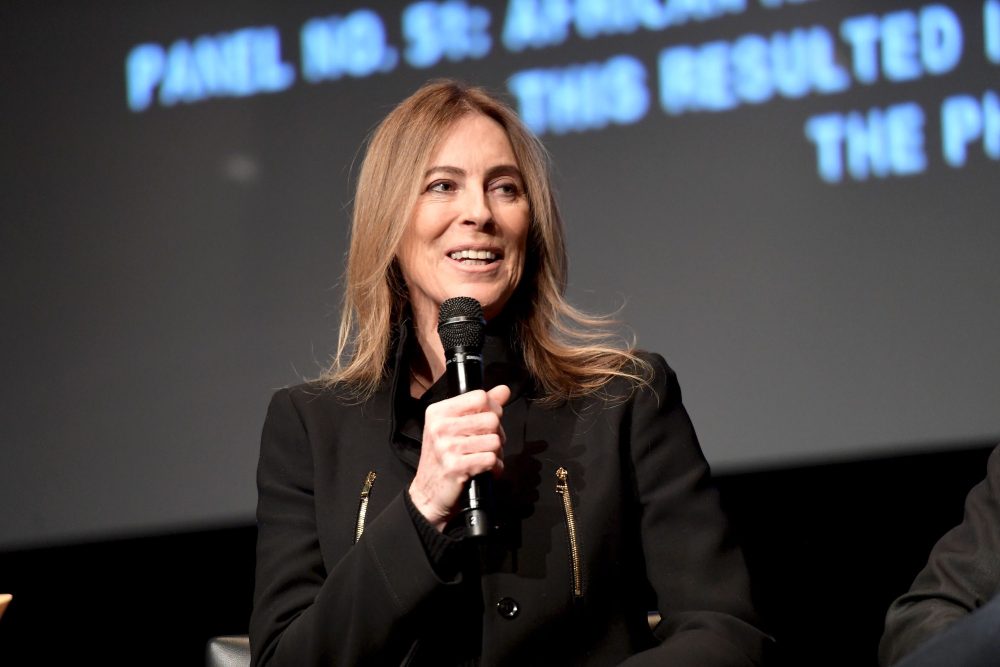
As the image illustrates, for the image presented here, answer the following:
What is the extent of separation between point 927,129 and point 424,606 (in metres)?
2.52

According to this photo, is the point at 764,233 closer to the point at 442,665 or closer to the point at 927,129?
the point at 927,129

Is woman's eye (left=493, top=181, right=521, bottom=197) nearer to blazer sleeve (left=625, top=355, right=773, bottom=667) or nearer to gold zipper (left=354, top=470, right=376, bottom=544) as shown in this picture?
blazer sleeve (left=625, top=355, right=773, bottom=667)

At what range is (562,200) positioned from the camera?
3.99 m

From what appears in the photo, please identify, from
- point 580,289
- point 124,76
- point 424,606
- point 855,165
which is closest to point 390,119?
→ point 424,606

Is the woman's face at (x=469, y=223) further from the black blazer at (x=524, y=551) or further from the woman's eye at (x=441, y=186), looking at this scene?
the black blazer at (x=524, y=551)

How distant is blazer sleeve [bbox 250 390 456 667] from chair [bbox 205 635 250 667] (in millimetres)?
110

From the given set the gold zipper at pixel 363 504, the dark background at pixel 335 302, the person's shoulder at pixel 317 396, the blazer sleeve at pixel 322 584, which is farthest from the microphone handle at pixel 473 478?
the dark background at pixel 335 302

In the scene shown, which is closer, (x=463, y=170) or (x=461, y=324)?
(x=461, y=324)

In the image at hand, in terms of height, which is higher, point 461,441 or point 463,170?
point 463,170

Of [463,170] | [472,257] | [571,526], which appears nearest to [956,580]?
[571,526]

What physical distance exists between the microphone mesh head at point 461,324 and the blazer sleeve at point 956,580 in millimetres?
747

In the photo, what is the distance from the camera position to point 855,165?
3.83 meters

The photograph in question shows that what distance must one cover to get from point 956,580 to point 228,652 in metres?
1.21

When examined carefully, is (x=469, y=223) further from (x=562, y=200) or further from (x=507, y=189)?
(x=562, y=200)
